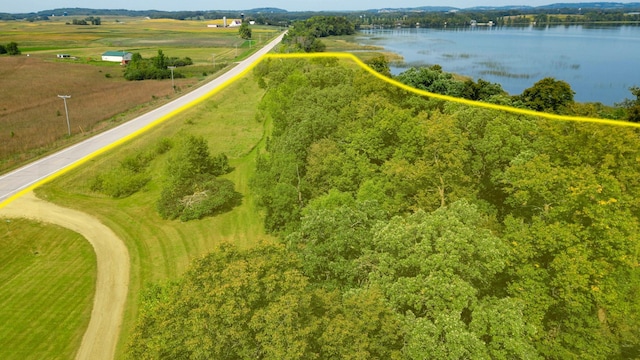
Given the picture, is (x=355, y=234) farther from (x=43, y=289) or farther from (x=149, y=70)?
(x=149, y=70)

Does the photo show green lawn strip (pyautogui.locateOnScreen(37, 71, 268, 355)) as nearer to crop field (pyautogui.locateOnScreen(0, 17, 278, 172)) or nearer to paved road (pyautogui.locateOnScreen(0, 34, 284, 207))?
paved road (pyautogui.locateOnScreen(0, 34, 284, 207))

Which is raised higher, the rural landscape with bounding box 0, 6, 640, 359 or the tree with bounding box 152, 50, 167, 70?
the tree with bounding box 152, 50, 167, 70

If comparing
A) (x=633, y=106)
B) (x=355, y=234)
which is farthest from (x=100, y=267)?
(x=633, y=106)

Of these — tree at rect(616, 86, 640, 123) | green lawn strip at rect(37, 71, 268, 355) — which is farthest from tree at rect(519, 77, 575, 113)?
green lawn strip at rect(37, 71, 268, 355)

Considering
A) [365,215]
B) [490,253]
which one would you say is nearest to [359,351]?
[490,253]

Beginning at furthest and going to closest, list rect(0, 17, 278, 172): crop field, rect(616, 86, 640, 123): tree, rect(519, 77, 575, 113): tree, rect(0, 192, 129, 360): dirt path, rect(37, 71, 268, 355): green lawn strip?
1. rect(0, 17, 278, 172): crop field
2. rect(616, 86, 640, 123): tree
3. rect(519, 77, 575, 113): tree
4. rect(37, 71, 268, 355): green lawn strip
5. rect(0, 192, 129, 360): dirt path

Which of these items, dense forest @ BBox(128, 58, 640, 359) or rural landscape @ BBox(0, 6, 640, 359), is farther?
rural landscape @ BBox(0, 6, 640, 359)

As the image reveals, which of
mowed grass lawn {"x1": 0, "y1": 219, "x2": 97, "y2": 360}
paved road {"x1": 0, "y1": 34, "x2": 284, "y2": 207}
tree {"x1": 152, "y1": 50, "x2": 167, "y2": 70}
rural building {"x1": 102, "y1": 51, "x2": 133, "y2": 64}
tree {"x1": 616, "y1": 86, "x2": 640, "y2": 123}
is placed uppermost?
rural building {"x1": 102, "y1": 51, "x2": 133, "y2": 64}

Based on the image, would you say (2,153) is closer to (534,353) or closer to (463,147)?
(463,147)
